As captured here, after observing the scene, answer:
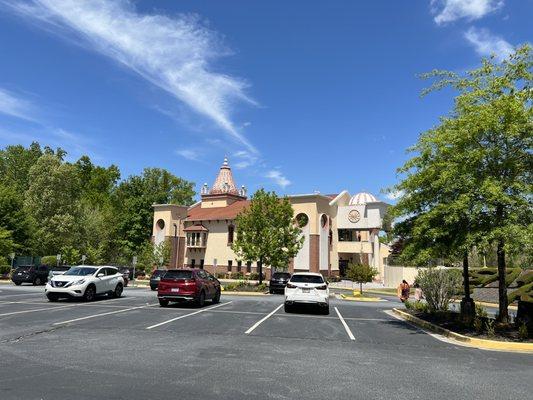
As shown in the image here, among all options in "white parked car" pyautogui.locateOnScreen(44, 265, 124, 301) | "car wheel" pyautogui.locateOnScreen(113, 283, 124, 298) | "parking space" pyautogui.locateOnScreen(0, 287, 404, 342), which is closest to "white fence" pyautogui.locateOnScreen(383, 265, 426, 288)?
"parking space" pyautogui.locateOnScreen(0, 287, 404, 342)

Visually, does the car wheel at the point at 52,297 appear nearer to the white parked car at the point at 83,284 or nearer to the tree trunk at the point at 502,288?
the white parked car at the point at 83,284

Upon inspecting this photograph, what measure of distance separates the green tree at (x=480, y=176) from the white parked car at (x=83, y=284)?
1455cm

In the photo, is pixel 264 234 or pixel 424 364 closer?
pixel 424 364

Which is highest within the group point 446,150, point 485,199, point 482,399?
point 446,150

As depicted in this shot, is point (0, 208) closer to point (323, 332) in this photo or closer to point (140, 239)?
point (140, 239)

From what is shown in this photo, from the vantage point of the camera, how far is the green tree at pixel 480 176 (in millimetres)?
12711

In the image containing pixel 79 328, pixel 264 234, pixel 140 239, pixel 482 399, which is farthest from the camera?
pixel 140 239

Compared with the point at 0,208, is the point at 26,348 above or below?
below

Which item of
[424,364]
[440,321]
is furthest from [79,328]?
[440,321]

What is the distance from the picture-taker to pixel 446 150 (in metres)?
13.9

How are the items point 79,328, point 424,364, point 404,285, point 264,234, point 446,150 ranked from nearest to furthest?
point 424,364 < point 79,328 < point 446,150 < point 404,285 < point 264,234

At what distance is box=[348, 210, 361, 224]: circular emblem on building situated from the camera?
6022 cm

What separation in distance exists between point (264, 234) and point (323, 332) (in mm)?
24078

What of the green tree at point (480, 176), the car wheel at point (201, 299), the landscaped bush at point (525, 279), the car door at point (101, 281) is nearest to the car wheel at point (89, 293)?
the car door at point (101, 281)
